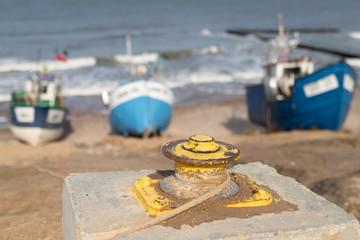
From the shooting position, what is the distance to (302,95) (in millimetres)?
12320

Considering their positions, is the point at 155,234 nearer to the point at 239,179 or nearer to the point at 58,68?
the point at 239,179

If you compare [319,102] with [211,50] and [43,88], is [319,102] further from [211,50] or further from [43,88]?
[211,50]

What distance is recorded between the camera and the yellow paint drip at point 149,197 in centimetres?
284

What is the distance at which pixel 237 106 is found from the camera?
19.2 meters

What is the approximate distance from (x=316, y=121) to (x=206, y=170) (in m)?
10.3

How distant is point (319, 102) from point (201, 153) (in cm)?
1009

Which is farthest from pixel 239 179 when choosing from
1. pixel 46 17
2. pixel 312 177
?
pixel 46 17

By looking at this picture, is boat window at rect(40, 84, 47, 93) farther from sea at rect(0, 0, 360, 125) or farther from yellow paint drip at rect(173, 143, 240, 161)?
yellow paint drip at rect(173, 143, 240, 161)

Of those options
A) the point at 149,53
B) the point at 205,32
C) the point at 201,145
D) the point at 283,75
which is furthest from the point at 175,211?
the point at 205,32

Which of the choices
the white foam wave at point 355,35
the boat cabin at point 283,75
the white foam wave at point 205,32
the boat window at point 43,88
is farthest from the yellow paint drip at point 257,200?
the white foam wave at point 355,35

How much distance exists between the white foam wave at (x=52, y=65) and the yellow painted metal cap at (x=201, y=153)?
27.0m

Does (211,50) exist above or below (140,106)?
below

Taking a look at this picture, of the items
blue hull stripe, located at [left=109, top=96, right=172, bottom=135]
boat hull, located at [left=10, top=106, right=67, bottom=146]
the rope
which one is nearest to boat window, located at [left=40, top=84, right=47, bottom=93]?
boat hull, located at [left=10, top=106, right=67, bottom=146]

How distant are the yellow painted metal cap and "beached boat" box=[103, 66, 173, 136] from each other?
31.1 feet
